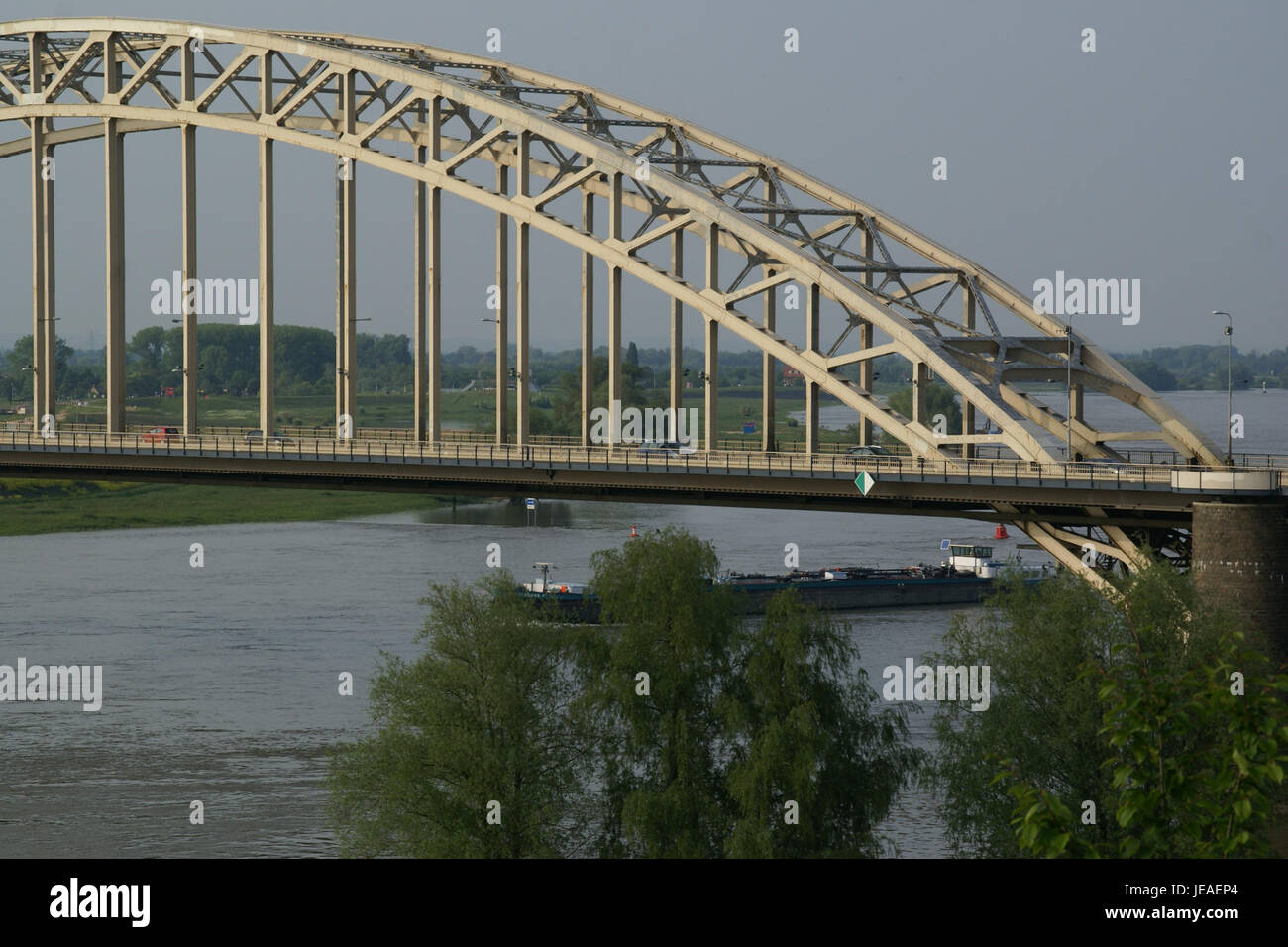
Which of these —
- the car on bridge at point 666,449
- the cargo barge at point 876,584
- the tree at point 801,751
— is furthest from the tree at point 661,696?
the cargo barge at point 876,584

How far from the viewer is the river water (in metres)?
30.1

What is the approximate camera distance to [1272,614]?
31875mm

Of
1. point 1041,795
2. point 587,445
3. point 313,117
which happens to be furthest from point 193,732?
point 1041,795

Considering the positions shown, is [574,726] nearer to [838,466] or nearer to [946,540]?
[838,466]

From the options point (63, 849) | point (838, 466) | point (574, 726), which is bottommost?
point (63, 849)

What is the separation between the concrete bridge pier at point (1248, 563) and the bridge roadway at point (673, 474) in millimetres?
396

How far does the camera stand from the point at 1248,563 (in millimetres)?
32281

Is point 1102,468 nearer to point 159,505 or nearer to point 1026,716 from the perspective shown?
point 1026,716

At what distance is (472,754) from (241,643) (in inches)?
866

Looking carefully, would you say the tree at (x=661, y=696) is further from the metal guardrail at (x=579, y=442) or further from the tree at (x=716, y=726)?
the metal guardrail at (x=579, y=442)

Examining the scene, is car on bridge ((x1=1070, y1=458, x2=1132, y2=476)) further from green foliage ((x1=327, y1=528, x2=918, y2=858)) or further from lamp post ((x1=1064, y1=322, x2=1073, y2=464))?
green foliage ((x1=327, y1=528, x2=918, y2=858))

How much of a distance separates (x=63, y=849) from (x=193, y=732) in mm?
7696

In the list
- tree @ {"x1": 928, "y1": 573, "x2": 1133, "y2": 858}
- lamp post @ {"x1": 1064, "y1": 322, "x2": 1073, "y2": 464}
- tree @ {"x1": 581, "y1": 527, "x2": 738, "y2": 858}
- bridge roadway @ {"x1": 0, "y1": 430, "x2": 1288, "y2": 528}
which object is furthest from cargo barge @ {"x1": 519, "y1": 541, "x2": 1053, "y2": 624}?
tree @ {"x1": 928, "y1": 573, "x2": 1133, "y2": 858}
